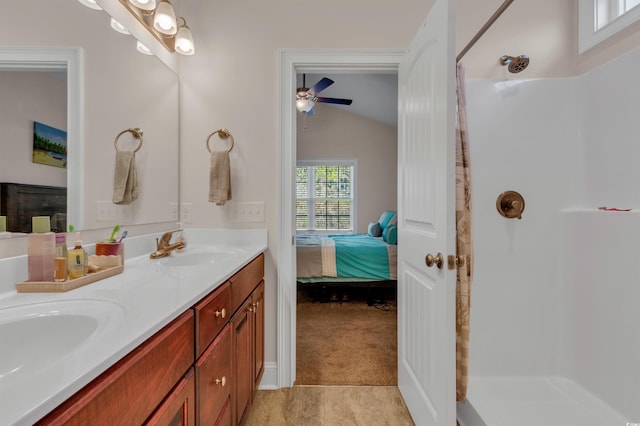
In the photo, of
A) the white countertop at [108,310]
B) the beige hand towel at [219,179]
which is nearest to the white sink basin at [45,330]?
the white countertop at [108,310]

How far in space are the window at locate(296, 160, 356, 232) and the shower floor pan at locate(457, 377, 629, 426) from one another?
4.03 meters

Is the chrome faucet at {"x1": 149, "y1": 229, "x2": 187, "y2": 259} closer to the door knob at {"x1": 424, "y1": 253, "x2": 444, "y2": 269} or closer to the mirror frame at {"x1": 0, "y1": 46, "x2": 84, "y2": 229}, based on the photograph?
the mirror frame at {"x1": 0, "y1": 46, "x2": 84, "y2": 229}

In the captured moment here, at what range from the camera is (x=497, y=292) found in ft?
5.39

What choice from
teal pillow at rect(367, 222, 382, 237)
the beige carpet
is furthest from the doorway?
teal pillow at rect(367, 222, 382, 237)

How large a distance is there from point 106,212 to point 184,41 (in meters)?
1.04

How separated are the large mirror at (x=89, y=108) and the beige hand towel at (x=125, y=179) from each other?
28 millimetres

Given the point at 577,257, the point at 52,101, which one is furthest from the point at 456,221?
the point at 52,101

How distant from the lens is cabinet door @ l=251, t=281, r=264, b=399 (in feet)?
Result: 4.71

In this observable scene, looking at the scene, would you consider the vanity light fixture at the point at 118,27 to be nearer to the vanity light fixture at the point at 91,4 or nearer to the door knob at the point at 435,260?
the vanity light fixture at the point at 91,4

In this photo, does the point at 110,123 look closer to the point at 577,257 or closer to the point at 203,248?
the point at 203,248

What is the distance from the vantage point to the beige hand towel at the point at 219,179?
1.63 metres

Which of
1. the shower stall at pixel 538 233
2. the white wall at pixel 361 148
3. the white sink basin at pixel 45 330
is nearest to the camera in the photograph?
the white sink basin at pixel 45 330

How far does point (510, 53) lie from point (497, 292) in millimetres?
1441

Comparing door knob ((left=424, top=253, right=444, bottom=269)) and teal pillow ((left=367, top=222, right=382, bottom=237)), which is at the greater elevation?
door knob ((left=424, top=253, right=444, bottom=269))
